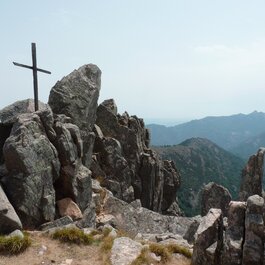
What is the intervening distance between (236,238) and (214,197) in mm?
45478

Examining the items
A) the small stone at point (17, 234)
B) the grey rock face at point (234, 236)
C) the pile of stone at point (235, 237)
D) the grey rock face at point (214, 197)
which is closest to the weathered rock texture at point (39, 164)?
the small stone at point (17, 234)

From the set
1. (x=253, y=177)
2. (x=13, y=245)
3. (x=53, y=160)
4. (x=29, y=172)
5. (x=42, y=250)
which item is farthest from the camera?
(x=253, y=177)

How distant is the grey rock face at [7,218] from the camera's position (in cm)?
2325

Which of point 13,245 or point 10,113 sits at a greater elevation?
point 10,113

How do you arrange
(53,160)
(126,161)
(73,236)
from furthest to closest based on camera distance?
(126,161) → (53,160) → (73,236)

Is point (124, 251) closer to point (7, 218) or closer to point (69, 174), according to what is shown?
point (7, 218)

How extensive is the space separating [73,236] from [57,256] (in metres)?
2.06

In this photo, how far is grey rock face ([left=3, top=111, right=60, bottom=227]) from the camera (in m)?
25.7

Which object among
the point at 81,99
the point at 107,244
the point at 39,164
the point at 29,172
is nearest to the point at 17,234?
the point at 29,172

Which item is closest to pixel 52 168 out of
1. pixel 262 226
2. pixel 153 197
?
pixel 262 226

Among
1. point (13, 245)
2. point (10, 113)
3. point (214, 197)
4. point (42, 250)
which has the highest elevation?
point (10, 113)

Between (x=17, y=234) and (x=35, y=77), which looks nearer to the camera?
(x=17, y=234)

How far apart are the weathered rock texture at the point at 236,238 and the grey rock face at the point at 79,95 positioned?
83.6ft

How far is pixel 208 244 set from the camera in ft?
66.3
